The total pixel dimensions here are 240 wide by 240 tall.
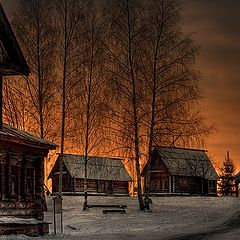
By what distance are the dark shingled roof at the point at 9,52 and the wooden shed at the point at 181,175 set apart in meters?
39.8

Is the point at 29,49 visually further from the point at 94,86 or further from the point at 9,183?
the point at 9,183

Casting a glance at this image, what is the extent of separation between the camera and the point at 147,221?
33031 mm

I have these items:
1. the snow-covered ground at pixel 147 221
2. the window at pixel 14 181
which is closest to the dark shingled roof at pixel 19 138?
the window at pixel 14 181

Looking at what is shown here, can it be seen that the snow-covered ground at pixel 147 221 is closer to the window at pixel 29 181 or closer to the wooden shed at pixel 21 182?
the wooden shed at pixel 21 182

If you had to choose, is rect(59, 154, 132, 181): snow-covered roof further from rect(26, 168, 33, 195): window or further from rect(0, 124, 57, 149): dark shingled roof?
rect(0, 124, 57, 149): dark shingled roof

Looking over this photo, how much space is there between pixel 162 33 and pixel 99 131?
6946mm

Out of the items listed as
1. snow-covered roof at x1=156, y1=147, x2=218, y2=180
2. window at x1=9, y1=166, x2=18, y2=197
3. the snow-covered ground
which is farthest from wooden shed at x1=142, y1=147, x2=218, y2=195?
window at x1=9, y1=166, x2=18, y2=197

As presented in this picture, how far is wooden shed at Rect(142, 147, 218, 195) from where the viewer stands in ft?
212

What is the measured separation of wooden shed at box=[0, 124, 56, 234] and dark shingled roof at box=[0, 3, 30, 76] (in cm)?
250

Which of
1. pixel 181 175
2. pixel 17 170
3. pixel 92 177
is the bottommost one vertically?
pixel 92 177

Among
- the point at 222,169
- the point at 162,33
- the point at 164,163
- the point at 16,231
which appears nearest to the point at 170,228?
the point at 16,231

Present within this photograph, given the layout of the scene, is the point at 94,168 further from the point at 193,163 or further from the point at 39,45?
the point at 39,45

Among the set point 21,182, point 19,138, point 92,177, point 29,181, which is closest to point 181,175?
point 92,177

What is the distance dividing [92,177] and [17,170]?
133 feet
